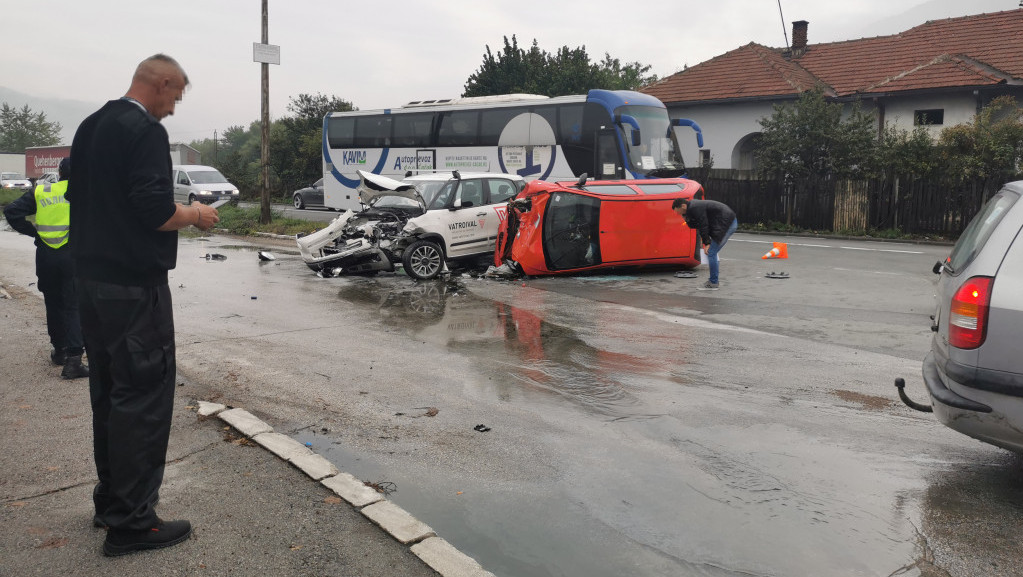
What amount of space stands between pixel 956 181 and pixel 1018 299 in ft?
65.3

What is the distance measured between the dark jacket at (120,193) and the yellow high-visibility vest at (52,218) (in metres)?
4.00

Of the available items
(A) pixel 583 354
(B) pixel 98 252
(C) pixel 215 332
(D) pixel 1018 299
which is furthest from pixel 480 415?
(C) pixel 215 332

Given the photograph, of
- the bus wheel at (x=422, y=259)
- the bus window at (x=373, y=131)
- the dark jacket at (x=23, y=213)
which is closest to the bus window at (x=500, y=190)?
the bus wheel at (x=422, y=259)

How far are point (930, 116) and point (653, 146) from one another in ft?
41.2

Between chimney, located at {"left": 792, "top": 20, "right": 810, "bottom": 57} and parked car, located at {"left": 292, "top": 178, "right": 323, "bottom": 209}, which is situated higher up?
chimney, located at {"left": 792, "top": 20, "right": 810, "bottom": 57}

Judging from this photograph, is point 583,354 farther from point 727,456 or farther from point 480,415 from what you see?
point 727,456

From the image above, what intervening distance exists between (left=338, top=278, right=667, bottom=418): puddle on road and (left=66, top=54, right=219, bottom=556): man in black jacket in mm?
3197

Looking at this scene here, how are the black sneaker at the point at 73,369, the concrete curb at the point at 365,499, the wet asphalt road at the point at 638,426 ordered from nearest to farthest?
the concrete curb at the point at 365,499 → the wet asphalt road at the point at 638,426 → the black sneaker at the point at 73,369

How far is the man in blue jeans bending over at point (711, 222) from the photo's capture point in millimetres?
12281

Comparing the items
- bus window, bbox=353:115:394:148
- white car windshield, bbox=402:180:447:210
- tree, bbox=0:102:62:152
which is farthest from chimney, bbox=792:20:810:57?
tree, bbox=0:102:62:152

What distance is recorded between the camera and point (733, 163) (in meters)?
31.8

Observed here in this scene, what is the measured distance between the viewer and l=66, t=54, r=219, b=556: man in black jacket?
132 inches

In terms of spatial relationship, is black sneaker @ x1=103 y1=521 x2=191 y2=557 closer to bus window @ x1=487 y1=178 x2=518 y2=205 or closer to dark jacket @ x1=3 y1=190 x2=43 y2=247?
dark jacket @ x1=3 y1=190 x2=43 y2=247

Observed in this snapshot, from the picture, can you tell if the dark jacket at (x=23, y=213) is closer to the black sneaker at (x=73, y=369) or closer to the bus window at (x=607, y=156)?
the black sneaker at (x=73, y=369)
